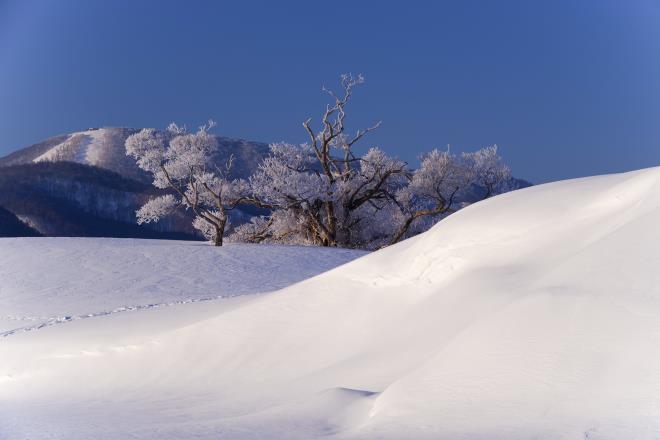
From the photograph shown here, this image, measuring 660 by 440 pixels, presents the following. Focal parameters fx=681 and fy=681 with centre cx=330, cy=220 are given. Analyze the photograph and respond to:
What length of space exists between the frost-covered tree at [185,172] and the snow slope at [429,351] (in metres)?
15.2

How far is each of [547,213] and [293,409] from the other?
3.41 m

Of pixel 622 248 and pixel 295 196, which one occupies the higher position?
pixel 295 196

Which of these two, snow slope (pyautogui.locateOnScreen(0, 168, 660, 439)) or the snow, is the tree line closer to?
snow slope (pyautogui.locateOnScreen(0, 168, 660, 439))

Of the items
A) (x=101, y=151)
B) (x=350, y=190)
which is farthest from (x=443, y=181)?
(x=101, y=151)

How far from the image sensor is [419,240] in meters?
7.55

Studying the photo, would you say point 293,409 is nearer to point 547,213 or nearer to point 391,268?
Answer: point 391,268

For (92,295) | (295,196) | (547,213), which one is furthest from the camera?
(295,196)

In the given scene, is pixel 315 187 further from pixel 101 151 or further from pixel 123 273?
pixel 101 151

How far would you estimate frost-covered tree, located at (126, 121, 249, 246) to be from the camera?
23.5 metres

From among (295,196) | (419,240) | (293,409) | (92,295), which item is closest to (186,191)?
(295,196)

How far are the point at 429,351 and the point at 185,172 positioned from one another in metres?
19.2

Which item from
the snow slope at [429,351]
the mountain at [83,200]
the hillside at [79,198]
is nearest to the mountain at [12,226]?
the mountain at [83,200]

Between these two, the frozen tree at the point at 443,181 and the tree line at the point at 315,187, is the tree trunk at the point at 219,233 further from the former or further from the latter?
the frozen tree at the point at 443,181

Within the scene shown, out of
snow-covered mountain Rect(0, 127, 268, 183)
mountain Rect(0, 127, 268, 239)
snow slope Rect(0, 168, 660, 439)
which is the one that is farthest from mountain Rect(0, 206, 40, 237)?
snow slope Rect(0, 168, 660, 439)
